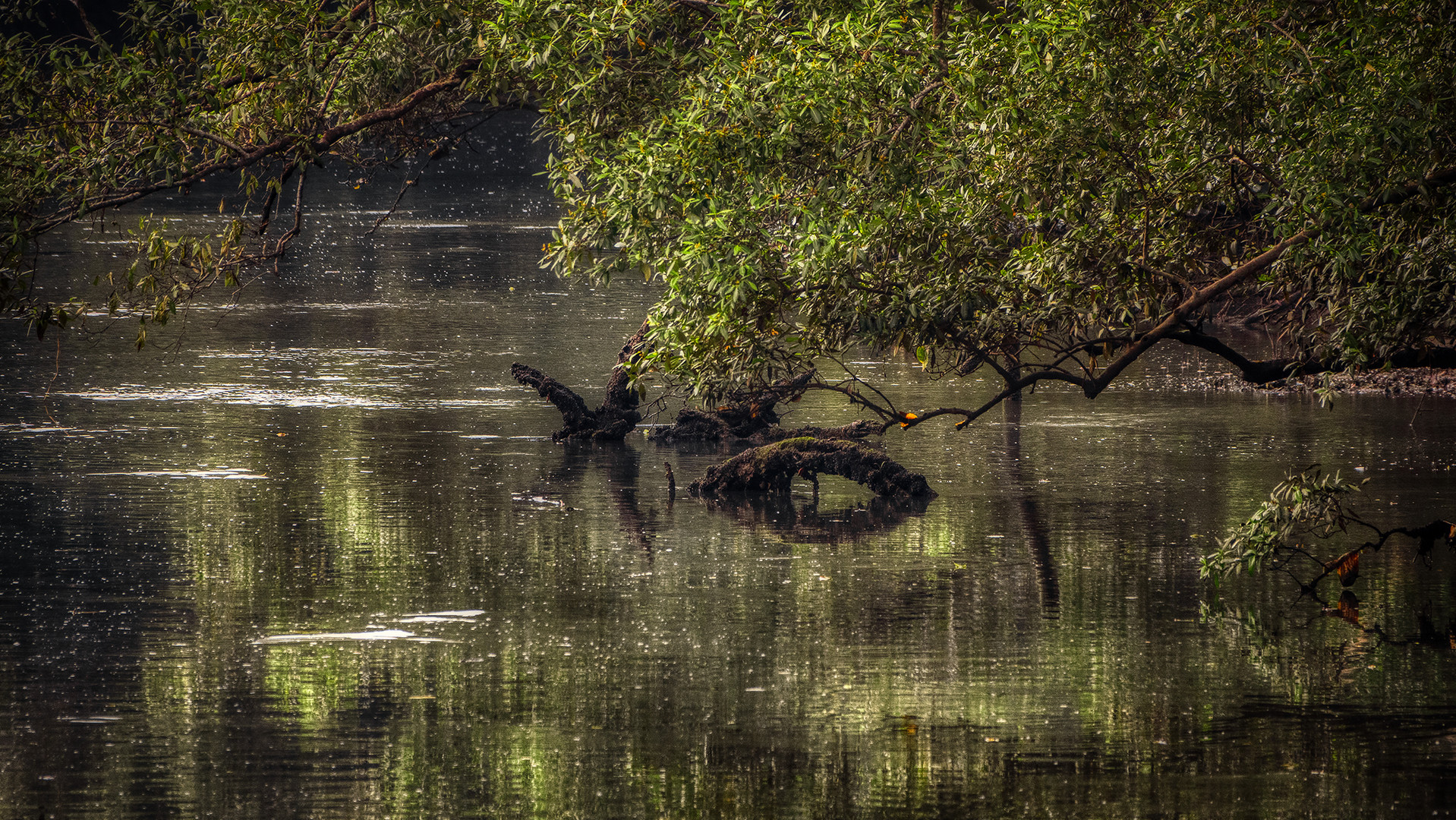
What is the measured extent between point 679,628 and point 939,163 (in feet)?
11.9

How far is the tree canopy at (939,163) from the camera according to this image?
38.8 ft

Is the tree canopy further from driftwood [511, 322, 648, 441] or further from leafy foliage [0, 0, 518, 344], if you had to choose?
driftwood [511, 322, 648, 441]

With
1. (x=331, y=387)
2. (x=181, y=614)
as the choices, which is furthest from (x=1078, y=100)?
(x=331, y=387)

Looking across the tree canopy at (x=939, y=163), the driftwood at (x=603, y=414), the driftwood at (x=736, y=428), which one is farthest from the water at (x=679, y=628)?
the tree canopy at (x=939, y=163)

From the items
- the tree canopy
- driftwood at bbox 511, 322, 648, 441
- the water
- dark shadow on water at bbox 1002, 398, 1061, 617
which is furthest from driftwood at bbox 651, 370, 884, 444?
the tree canopy

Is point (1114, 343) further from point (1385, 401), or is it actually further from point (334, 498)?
point (1385, 401)

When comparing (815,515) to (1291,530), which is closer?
(1291,530)

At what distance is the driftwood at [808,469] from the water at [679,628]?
1.06 feet

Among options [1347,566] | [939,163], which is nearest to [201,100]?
[939,163]

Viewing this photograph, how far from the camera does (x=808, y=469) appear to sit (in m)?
17.6

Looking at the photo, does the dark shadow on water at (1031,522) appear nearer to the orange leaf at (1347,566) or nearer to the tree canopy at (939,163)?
the tree canopy at (939,163)

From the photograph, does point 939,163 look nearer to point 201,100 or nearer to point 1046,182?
point 1046,182

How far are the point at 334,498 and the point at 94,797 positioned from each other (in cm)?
845

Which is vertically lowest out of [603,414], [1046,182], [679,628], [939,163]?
[679,628]
